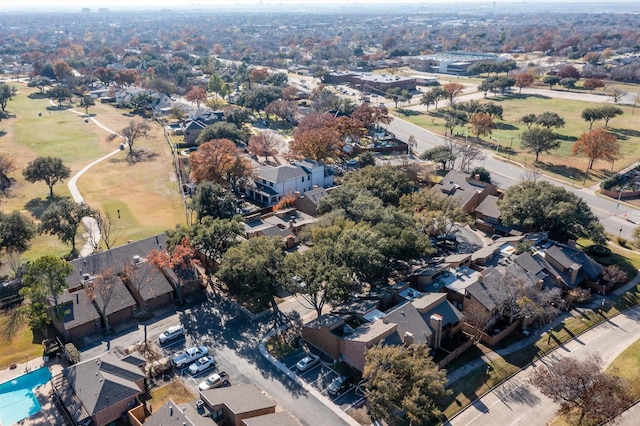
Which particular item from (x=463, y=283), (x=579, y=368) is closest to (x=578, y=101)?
(x=463, y=283)

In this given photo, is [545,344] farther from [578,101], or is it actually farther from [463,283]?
[578,101]

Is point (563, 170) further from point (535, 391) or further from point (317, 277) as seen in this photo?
point (317, 277)

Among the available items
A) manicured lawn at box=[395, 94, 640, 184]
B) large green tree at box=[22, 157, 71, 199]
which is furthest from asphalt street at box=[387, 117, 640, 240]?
large green tree at box=[22, 157, 71, 199]

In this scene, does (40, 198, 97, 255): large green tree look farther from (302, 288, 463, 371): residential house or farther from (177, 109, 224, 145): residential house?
(177, 109, 224, 145): residential house

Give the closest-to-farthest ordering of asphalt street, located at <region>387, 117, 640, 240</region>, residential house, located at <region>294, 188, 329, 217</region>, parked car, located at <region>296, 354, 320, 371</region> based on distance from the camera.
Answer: parked car, located at <region>296, 354, 320, 371</region> → residential house, located at <region>294, 188, 329, 217</region> → asphalt street, located at <region>387, 117, 640, 240</region>

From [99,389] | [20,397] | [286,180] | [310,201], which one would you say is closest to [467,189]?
[310,201]

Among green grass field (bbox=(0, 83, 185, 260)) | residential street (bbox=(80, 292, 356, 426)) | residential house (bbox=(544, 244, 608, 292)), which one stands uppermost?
residential house (bbox=(544, 244, 608, 292))

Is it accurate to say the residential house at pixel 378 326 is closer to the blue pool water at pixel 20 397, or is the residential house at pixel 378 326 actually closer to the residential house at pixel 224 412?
the residential house at pixel 224 412

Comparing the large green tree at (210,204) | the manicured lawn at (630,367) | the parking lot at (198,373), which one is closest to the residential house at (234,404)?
the parking lot at (198,373)
